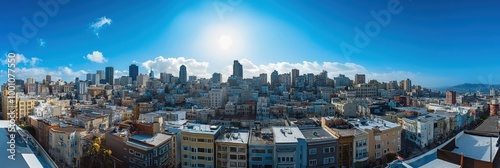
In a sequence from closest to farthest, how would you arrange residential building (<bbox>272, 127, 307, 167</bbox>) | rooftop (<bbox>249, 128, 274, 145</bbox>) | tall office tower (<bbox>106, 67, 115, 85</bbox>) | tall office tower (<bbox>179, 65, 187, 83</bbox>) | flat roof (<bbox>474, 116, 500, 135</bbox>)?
residential building (<bbox>272, 127, 307, 167</bbox>) < rooftop (<bbox>249, 128, 274, 145</bbox>) < flat roof (<bbox>474, 116, 500, 135</bbox>) < tall office tower (<bbox>179, 65, 187, 83</bbox>) < tall office tower (<bbox>106, 67, 115, 85</bbox>)

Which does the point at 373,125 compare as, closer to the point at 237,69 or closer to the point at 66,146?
the point at 66,146

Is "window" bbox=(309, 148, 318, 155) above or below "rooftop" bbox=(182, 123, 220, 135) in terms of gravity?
below

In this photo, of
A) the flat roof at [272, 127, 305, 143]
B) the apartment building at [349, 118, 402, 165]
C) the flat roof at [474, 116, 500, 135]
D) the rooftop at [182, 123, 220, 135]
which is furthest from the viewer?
the flat roof at [474, 116, 500, 135]

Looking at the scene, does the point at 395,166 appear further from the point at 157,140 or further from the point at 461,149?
the point at 157,140

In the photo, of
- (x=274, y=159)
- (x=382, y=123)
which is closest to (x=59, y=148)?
(x=274, y=159)

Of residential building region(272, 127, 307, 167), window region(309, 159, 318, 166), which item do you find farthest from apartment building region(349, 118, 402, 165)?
residential building region(272, 127, 307, 167)

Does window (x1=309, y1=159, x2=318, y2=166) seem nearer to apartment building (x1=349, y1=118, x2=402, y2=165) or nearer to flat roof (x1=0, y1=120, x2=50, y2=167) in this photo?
apartment building (x1=349, y1=118, x2=402, y2=165)

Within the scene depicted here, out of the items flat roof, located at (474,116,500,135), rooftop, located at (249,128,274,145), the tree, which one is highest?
rooftop, located at (249,128,274,145)
